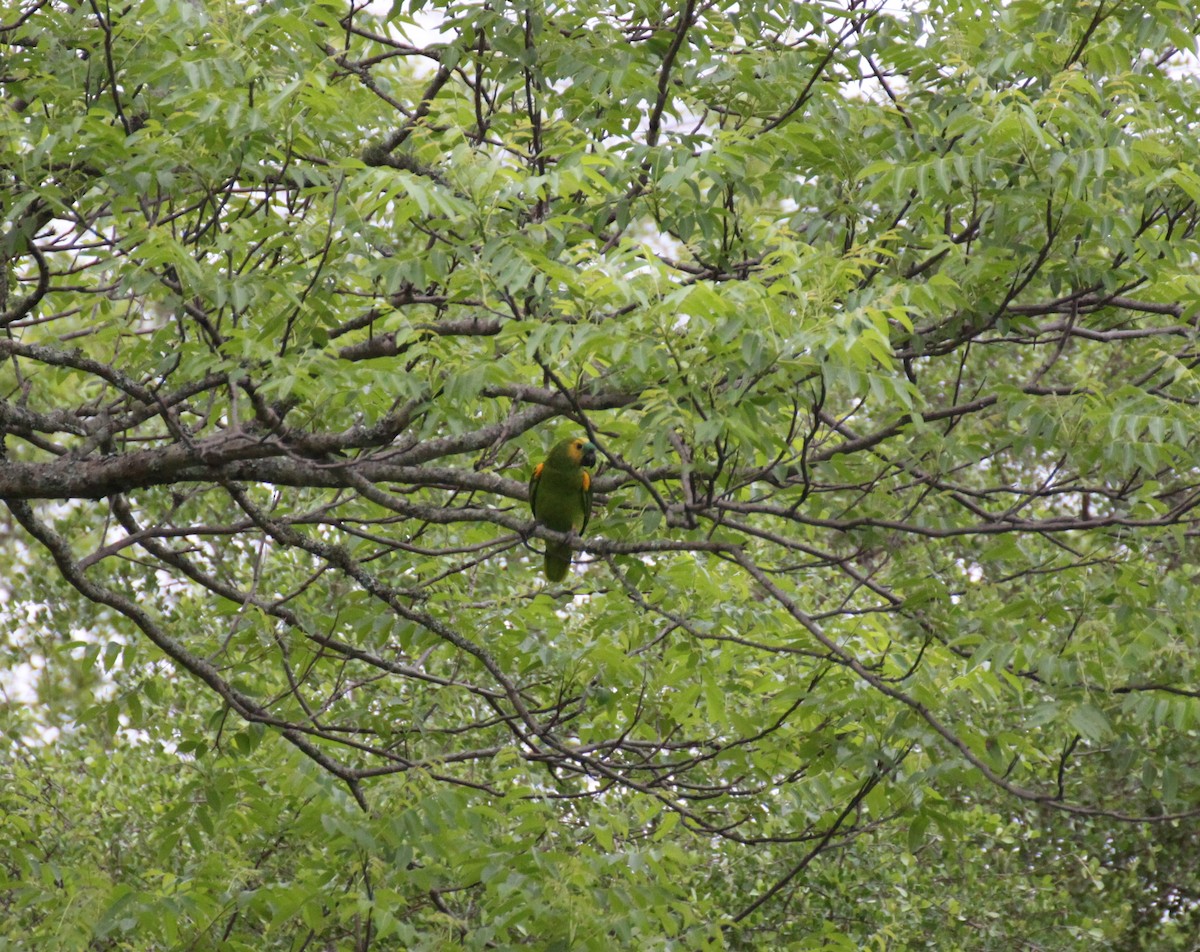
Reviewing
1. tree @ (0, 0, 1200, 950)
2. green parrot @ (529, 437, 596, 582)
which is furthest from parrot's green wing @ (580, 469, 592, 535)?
tree @ (0, 0, 1200, 950)

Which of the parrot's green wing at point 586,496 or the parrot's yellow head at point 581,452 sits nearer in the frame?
the parrot's green wing at point 586,496

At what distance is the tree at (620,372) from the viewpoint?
3.58 m

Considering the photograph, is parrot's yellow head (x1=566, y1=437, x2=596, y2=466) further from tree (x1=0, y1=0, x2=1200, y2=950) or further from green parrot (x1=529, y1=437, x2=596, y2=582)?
tree (x1=0, y1=0, x2=1200, y2=950)

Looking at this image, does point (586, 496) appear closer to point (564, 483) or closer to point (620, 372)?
point (564, 483)

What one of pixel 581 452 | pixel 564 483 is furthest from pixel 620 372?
pixel 564 483

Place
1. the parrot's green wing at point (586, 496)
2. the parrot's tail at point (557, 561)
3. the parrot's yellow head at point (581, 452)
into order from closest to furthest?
1. the parrot's green wing at point (586, 496)
2. the parrot's yellow head at point (581, 452)
3. the parrot's tail at point (557, 561)

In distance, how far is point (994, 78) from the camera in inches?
170

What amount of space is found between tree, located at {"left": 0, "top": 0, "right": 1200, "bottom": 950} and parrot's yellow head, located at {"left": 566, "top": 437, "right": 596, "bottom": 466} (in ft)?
0.74

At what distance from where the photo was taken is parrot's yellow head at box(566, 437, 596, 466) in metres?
5.06

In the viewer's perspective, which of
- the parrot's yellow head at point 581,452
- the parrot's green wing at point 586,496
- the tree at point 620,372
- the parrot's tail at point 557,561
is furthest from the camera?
the parrot's tail at point 557,561

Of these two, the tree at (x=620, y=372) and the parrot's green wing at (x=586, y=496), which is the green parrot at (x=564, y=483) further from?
→ the tree at (x=620, y=372)

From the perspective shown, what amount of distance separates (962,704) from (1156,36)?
7.39 feet

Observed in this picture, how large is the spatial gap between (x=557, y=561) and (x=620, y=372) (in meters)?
1.99

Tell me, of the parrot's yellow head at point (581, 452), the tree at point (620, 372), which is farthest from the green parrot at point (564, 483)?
the tree at point (620, 372)
